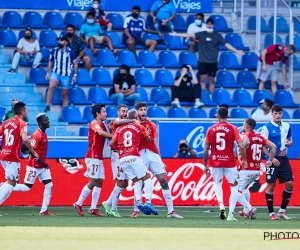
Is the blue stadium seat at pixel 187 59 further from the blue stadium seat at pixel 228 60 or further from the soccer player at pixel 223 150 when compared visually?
the soccer player at pixel 223 150

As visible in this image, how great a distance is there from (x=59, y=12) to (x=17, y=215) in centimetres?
1042

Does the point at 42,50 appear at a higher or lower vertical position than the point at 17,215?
higher

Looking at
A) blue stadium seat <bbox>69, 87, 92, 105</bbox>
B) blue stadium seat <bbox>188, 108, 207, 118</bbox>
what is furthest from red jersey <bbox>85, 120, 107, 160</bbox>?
blue stadium seat <bbox>188, 108, 207, 118</bbox>

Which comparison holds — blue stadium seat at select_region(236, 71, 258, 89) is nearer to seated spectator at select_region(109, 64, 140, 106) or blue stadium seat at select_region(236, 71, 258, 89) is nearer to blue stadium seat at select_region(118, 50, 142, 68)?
blue stadium seat at select_region(118, 50, 142, 68)

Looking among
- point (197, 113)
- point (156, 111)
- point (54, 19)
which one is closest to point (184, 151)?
point (156, 111)

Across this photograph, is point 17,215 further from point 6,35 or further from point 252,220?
point 6,35

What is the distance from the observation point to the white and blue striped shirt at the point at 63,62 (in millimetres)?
24031

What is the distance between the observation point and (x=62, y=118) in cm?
2416

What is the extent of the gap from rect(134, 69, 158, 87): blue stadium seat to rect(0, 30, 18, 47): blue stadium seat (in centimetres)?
336

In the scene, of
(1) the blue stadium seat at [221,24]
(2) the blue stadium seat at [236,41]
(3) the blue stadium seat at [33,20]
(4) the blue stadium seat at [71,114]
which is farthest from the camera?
(1) the blue stadium seat at [221,24]

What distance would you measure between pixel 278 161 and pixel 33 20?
11089mm

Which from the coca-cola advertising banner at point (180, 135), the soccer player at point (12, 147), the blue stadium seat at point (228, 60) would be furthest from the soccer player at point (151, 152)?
the blue stadium seat at point (228, 60)

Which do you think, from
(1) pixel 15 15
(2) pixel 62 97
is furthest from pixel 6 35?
(2) pixel 62 97
